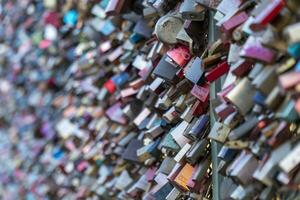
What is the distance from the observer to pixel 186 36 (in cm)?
237

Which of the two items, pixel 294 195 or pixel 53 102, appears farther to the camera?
pixel 53 102

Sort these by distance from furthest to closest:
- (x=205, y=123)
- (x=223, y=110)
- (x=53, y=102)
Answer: (x=53, y=102)
(x=205, y=123)
(x=223, y=110)

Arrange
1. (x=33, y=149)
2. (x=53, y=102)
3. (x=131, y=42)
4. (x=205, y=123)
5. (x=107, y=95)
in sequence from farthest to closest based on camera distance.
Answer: (x=33, y=149) < (x=53, y=102) < (x=107, y=95) < (x=131, y=42) < (x=205, y=123)

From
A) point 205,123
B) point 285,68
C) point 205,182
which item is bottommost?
point 205,182

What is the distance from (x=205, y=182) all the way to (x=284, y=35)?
890 millimetres

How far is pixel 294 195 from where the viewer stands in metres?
1.72

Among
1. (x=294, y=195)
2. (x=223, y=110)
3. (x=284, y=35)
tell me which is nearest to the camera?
(x=284, y=35)

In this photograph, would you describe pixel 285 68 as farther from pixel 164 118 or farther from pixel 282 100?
pixel 164 118

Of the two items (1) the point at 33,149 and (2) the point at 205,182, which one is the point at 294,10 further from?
(1) the point at 33,149

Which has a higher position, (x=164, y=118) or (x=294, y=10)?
(x=294, y=10)

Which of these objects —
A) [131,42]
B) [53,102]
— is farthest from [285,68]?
[53,102]

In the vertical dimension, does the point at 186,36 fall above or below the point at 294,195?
above

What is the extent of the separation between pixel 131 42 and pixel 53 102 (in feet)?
4.89

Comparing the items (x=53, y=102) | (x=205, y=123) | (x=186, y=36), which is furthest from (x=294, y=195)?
(x=53, y=102)
